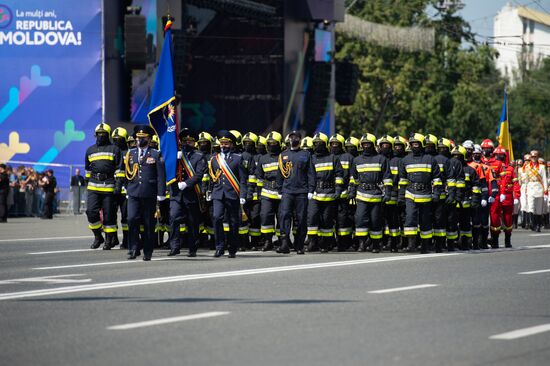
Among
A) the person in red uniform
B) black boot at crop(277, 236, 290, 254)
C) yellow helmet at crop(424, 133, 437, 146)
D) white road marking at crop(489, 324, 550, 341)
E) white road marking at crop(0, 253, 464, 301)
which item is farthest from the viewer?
the person in red uniform

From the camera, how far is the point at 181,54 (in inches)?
1511

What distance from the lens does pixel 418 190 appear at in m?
21.8

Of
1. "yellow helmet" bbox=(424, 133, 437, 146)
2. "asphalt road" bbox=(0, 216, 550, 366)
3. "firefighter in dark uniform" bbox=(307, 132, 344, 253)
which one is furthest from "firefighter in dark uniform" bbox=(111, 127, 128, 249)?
"yellow helmet" bbox=(424, 133, 437, 146)

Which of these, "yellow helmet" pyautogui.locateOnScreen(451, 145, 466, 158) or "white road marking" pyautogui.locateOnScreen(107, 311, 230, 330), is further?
"yellow helmet" pyautogui.locateOnScreen(451, 145, 466, 158)

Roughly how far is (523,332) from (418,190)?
10.8 m

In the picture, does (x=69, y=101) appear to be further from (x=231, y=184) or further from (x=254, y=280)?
(x=254, y=280)

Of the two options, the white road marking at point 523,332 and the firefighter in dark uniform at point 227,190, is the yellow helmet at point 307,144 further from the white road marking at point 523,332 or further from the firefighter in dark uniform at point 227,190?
the white road marking at point 523,332

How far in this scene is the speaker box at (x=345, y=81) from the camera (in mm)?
51719

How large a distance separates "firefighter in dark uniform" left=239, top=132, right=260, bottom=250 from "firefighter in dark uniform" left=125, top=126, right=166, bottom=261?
10.7 ft

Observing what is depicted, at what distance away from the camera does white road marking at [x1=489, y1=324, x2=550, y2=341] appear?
424 inches

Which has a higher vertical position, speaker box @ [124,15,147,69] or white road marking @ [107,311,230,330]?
speaker box @ [124,15,147,69]

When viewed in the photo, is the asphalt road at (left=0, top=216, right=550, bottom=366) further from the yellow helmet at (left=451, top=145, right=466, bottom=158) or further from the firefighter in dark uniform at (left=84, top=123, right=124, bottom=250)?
the yellow helmet at (left=451, top=145, right=466, bottom=158)

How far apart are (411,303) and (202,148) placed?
8837 mm

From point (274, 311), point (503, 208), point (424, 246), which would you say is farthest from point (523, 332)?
point (503, 208)
